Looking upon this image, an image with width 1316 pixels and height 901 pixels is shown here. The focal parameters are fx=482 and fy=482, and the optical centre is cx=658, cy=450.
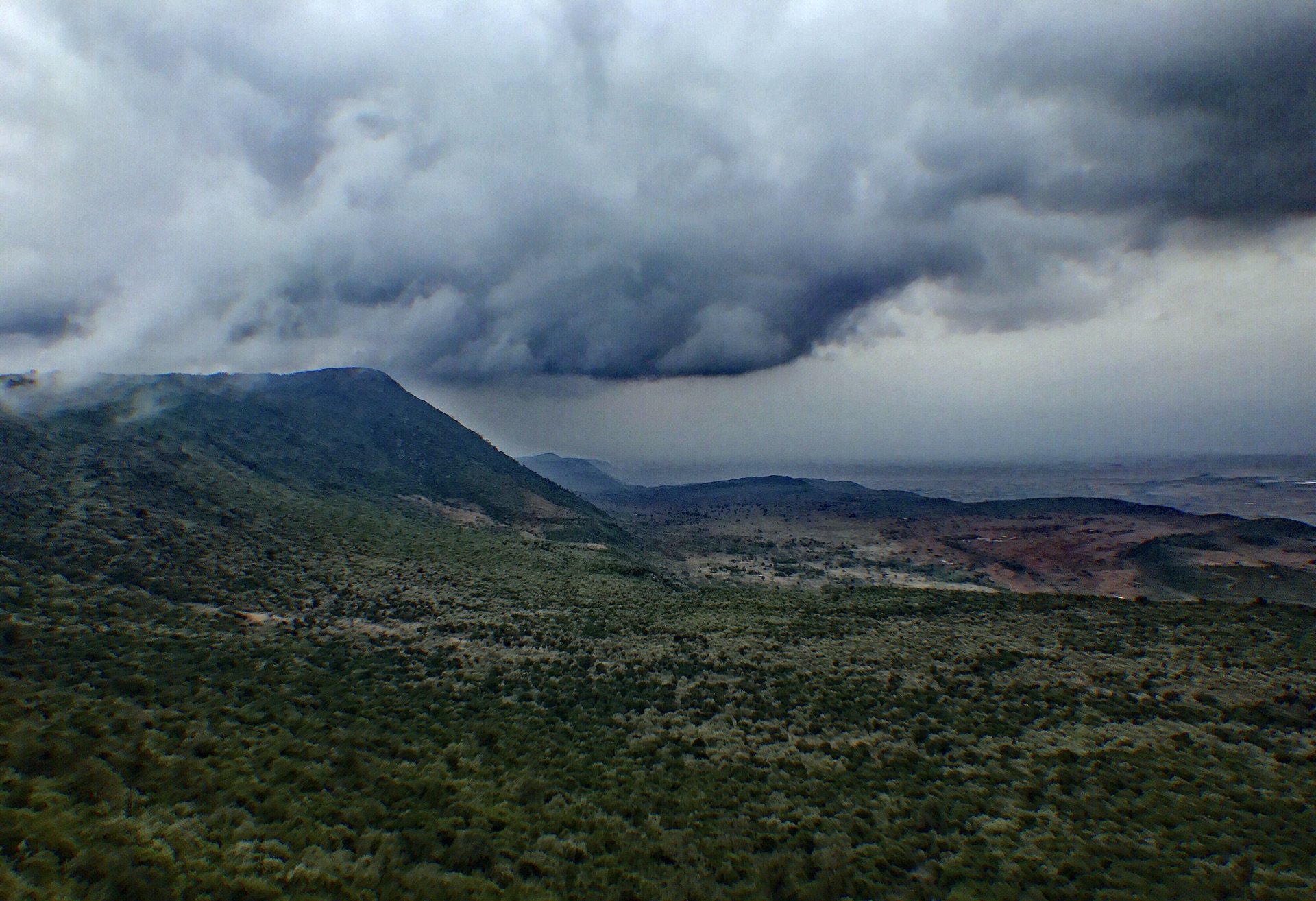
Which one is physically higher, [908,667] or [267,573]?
[267,573]

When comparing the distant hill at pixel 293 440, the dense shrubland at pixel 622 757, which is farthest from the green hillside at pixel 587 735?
the distant hill at pixel 293 440

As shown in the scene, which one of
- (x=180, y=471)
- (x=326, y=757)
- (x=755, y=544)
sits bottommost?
(x=755, y=544)

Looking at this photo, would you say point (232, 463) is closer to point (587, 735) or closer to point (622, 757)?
point (587, 735)

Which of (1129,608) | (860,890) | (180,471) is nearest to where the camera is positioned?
(860,890)

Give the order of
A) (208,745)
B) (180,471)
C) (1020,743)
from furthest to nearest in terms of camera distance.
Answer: (180,471)
(1020,743)
(208,745)

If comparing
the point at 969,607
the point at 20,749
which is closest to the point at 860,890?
the point at 20,749

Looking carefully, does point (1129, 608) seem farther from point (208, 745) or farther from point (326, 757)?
point (208, 745)

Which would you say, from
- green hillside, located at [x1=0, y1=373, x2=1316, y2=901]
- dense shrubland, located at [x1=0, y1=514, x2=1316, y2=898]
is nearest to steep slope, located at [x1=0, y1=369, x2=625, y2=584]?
green hillside, located at [x1=0, y1=373, x2=1316, y2=901]
